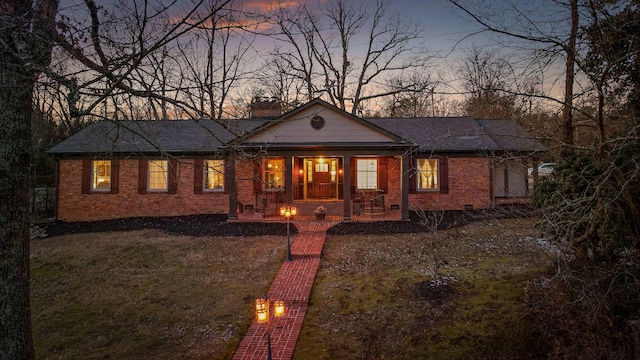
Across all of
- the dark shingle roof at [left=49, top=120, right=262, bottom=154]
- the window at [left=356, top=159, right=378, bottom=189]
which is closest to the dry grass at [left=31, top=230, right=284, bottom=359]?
the dark shingle roof at [left=49, top=120, right=262, bottom=154]

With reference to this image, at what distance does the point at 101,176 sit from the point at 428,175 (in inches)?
608

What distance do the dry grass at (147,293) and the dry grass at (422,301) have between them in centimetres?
166

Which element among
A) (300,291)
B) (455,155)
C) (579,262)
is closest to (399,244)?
(300,291)

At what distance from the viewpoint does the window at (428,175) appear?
16.2 metres

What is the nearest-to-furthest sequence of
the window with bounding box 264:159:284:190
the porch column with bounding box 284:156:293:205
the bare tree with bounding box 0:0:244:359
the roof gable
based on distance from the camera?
the bare tree with bounding box 0:0:244:359, the porch column with bounding box 284:156:293:205, the roof gable, the window with bounding box 264:159:284:190

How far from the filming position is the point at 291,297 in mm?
7508

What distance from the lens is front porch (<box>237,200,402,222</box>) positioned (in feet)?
46.7

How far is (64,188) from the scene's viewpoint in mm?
16297

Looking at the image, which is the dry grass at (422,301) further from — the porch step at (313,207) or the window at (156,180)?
the window at (156,180)

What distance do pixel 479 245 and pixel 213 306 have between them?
7.74 meters

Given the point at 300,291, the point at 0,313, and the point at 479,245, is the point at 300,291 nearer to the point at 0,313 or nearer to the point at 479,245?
the point at 0,313

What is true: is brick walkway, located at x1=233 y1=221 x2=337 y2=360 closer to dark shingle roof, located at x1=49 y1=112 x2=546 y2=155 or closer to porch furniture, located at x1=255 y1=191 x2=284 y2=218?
porch furniture, located at x1=255 y1=191 x2=284 y2=218

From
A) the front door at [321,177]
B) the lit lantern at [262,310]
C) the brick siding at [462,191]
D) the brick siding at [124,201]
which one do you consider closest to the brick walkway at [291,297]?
the lit lantern at [262,310]

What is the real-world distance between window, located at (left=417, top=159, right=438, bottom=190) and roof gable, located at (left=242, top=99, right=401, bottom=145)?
126 inches
